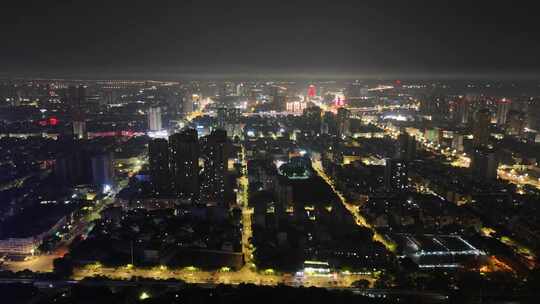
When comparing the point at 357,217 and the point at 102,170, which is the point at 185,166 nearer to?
the point at 102,170

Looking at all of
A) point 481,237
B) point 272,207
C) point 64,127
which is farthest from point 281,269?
point 64,127

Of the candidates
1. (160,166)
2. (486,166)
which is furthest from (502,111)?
(160,166)

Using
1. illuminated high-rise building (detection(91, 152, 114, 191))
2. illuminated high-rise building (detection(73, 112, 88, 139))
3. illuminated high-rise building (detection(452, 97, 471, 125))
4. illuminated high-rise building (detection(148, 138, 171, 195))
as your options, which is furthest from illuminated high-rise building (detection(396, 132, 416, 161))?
illuminated high-rise building (detection(73, 112, 88, 139))

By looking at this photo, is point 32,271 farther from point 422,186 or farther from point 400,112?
point 400,112

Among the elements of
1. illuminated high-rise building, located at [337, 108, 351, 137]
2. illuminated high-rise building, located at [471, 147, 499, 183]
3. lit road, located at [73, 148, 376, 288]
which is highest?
illuminated high-rise building, located at [337, 108, 351, 137]

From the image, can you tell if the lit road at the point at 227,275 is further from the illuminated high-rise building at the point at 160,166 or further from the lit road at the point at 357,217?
the illuminated high-rise building at the point at 160,166

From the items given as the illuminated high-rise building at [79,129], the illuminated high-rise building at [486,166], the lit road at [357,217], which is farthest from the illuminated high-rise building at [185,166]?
the illuminated high-rise building at [79,129]

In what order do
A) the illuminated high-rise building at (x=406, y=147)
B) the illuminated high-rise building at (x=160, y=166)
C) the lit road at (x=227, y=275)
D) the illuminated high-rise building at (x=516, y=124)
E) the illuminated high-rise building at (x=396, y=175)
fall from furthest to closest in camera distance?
the illuminated high-rise building at (x=516, y=124), the illuminated high-rise building at (x=406, y=147), the illuminated high-rise building at (x=396, y=175), the illuminated high-rise building at (x=160, y=166), the lit road at (x=227, y=275)

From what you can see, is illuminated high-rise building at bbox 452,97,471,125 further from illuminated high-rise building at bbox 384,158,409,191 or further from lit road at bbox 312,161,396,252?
illuminated high-rise building at bbox 384,158,409,191
